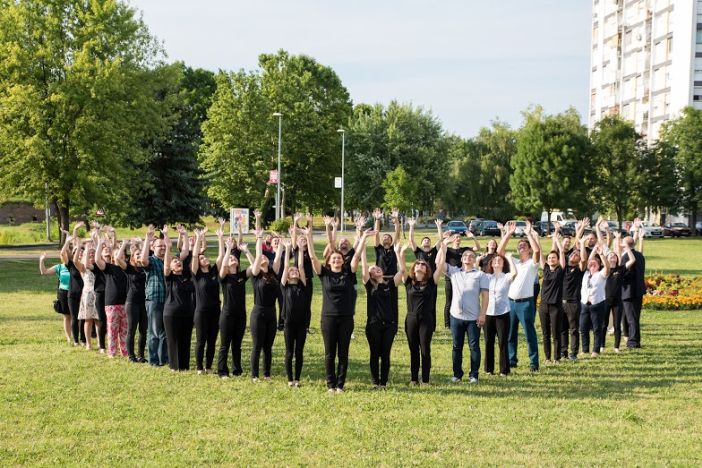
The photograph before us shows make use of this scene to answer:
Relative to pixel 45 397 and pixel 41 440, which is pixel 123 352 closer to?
pixel 45 397

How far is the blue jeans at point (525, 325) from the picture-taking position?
11.4m

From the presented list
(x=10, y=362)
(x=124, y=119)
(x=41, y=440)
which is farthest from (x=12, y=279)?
(x=41, y=440)

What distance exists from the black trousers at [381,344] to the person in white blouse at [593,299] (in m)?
4.10

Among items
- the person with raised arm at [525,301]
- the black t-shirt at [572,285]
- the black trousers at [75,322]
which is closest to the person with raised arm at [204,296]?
the black trousers at [75,322]

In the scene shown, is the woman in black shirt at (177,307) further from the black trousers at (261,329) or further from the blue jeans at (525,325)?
the blue jeans at (525,325)

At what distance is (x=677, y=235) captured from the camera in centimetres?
6356

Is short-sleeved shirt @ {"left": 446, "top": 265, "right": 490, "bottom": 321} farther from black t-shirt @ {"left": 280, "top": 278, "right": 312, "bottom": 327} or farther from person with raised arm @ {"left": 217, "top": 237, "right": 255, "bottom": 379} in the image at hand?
person with raised arm @ {"left": 217, "top": 237, "right": 255, "bottom": 379}

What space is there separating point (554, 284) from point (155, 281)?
253 inches

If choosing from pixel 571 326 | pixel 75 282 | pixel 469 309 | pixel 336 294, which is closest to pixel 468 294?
pixel 469 309

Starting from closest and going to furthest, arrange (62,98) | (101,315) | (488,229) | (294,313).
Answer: (294,313) → (101,315) → (62,98) → (488,229)

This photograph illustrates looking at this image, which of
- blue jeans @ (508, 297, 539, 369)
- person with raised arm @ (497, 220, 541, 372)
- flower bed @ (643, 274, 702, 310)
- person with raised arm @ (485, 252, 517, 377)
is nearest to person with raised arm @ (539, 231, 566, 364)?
person with raised arm @ (497, 220, 541, 372)

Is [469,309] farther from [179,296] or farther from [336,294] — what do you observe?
[179,296]

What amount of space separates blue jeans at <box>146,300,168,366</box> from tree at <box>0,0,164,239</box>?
23.6 meters

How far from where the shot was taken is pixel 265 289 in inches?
412
